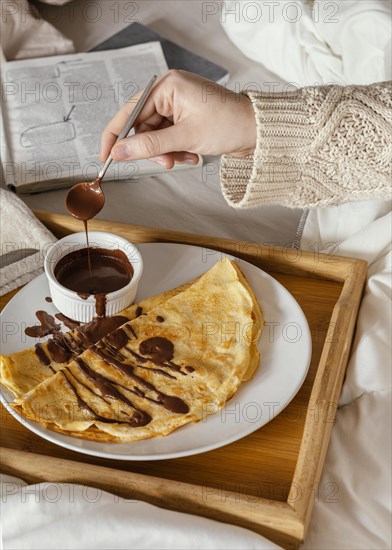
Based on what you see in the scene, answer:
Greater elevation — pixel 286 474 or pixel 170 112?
pixel 170 112

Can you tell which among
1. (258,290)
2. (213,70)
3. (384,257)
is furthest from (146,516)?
(213,70)

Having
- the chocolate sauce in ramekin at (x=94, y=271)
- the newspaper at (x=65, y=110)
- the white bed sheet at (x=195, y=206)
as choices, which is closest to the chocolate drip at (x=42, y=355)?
the chocolate sauce in ramekin at (x=94, y=271)

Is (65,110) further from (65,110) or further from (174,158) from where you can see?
(174,158)

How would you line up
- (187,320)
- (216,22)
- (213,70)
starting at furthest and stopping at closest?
(216,22), (213,70), (187,320)

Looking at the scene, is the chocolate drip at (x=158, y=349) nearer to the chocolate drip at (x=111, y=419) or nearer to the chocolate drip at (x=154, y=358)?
the chocolate drip at (x=154, y=358)

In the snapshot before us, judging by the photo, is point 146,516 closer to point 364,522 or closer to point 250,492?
point 250,492

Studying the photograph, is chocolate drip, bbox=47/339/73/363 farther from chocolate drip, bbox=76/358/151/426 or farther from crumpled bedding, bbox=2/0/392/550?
crumpled bedding, bbox=2/0/392/550

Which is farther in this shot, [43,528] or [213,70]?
[213,70]
